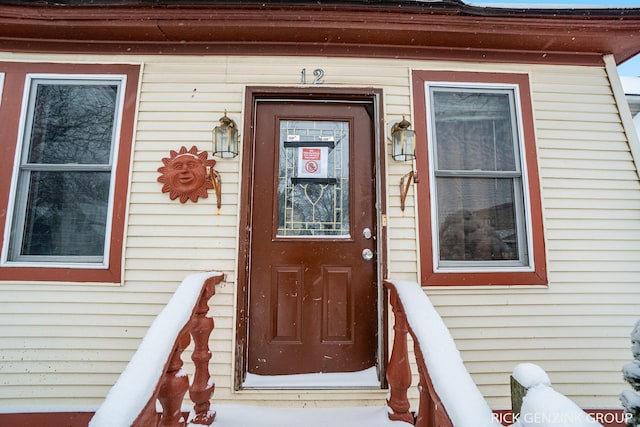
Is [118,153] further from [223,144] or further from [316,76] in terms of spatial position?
[316,76]

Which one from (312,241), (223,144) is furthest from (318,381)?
(223,144)

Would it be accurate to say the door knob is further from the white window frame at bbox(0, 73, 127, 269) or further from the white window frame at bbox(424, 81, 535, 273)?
the white window frame at bbox(0, 73, 127, 269)

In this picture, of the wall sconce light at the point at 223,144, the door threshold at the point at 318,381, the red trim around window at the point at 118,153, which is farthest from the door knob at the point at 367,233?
the red trim around window at the point at 118,153

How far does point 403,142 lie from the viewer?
2.47 m

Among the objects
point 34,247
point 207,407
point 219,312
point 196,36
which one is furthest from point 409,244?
point 34,247

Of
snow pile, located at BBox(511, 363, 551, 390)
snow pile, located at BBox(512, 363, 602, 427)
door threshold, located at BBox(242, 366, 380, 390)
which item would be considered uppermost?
snow pile, located at BBox(511, 363, 551, 390)

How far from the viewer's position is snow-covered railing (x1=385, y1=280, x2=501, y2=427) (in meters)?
1.14

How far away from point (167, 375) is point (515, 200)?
2.66 meters

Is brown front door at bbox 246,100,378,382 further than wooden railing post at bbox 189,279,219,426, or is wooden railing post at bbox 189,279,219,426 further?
brown front door at bbox 246,100,378,382

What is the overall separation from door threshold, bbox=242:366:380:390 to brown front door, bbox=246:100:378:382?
0.04 meters

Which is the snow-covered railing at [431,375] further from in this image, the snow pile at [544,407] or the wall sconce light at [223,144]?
the wall sconce light at [223,144]

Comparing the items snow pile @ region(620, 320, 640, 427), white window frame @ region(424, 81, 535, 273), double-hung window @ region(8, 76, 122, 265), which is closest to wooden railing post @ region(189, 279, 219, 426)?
double-hung window @ region(8, 76, 122, 265)

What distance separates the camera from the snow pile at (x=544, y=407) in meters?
0.90

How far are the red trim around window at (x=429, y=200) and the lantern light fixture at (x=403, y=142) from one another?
172 millimetres
